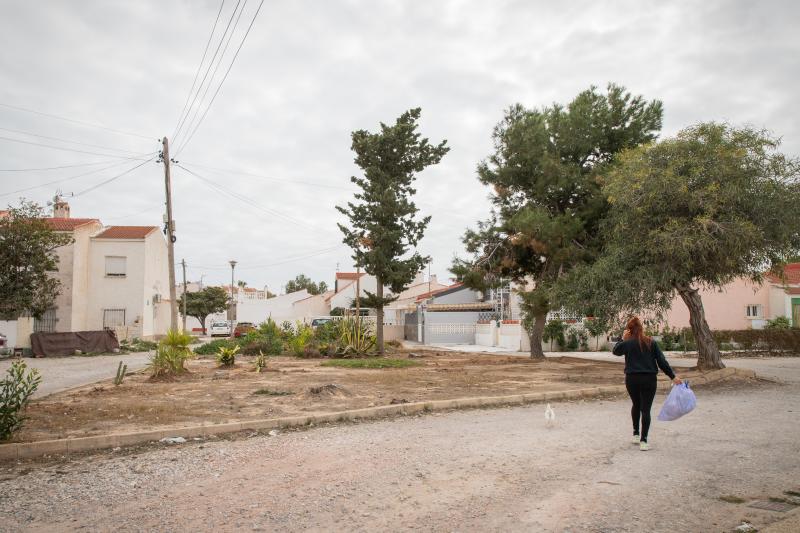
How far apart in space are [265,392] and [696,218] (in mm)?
10969

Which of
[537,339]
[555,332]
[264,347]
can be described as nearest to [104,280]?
[264,347]

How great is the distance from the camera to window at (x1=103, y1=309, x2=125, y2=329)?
35938 millimetres

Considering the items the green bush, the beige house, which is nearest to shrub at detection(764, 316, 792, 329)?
the green bush

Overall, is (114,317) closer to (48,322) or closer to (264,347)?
(48,322)

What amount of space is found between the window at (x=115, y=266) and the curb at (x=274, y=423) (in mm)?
31202

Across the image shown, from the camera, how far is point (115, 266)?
119 feet

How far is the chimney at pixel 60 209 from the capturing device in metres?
39.5

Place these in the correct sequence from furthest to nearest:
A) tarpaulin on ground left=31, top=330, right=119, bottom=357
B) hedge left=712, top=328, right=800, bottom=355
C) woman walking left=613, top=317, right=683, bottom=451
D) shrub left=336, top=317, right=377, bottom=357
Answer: tarpaulin on ground left=31, top=330, right=119, bottom=357 → hedge left=712, top=328, right=800, bottom=355 → shrub left=336, top=317, right=377, bottom=357 → woman walking left=613, top=317, right=683, bottom=451

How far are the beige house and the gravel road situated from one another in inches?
1196

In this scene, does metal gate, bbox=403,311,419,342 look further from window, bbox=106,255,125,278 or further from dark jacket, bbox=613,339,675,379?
dark jacket, bbox=613,339,675,379

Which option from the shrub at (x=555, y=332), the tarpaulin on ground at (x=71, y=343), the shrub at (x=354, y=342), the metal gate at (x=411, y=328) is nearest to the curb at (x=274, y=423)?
the shrub at (x=354, y=342)

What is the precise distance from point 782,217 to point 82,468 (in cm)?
1550

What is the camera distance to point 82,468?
6598mm

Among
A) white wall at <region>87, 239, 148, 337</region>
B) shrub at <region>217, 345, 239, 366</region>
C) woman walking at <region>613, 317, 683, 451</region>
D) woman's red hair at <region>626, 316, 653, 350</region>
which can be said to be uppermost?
white wall at <region>87, 239, 148, 337</region>
